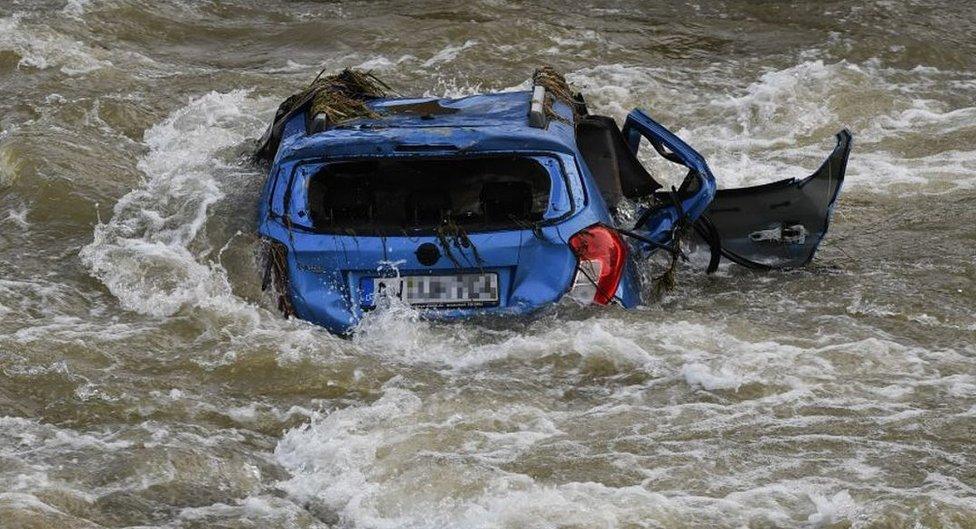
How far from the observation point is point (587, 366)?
8.24 m

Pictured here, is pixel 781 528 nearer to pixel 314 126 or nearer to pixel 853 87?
pixel 314 126

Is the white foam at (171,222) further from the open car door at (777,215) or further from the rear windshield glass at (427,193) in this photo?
the open car door at (777,215)

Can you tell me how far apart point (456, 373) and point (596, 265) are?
898mm

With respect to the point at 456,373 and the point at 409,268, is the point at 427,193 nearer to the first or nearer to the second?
the point at 409,268

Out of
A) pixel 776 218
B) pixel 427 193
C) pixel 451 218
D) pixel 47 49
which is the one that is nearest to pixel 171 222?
pixel 427 193

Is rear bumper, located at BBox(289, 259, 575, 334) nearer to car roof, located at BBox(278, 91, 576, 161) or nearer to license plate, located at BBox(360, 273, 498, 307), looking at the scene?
A: license plate, located at BBox(360, 273, 498, 307)

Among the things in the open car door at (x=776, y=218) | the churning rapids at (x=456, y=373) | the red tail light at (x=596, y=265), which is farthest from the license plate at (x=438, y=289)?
the open car door at (x=776, y=218)

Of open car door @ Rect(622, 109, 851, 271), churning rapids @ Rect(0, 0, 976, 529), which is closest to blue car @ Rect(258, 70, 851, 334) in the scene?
churning rapids @ Rect(0, 0, 976, 529)

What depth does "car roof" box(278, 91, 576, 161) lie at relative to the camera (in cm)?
816

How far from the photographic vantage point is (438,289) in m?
8.03

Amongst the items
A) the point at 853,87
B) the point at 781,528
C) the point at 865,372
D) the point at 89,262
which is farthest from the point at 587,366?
the point at 853,87

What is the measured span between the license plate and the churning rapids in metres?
0.12

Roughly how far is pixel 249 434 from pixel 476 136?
1.96 meters

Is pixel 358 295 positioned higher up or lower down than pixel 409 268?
lower down
